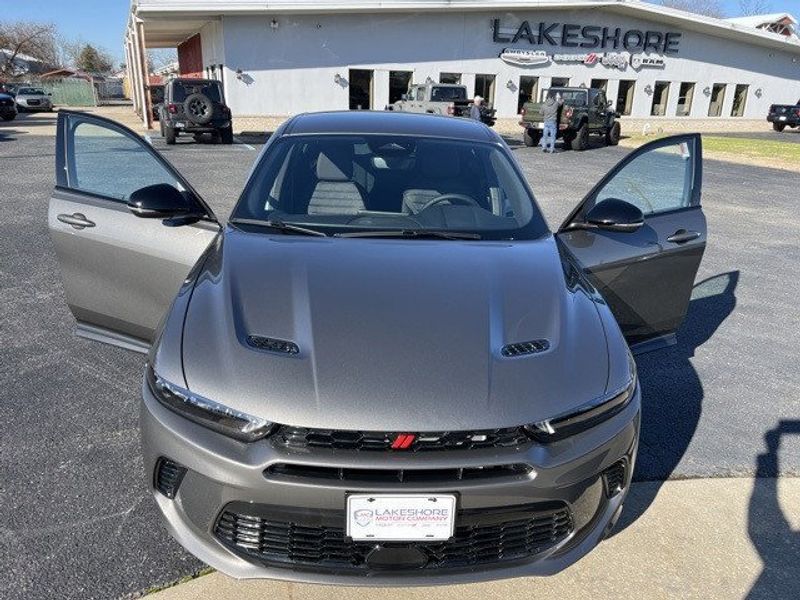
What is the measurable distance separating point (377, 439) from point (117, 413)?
2.09 metres

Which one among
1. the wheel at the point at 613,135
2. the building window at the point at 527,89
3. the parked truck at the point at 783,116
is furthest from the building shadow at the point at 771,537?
the parked truck at the point at 783,116

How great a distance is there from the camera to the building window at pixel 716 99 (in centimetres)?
3397

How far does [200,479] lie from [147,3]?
23132 millimetres

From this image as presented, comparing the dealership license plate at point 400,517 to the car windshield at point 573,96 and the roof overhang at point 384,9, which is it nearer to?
the car windshield at point 573,96

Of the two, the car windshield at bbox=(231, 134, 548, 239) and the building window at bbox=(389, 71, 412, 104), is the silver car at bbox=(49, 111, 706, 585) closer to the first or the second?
the car windshield at bbox=(231, 134, 548, 239)

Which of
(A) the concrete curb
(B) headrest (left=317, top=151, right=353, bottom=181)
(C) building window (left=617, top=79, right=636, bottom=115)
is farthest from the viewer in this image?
(C) building window (left=617, top=79, right=636, bottom=115)

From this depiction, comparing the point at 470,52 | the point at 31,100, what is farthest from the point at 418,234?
the point at 31,100

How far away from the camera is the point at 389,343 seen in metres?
1.92

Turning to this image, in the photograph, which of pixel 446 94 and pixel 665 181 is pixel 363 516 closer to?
pixel 665 181

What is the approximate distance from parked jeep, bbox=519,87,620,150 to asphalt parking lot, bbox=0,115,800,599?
43.9 ft

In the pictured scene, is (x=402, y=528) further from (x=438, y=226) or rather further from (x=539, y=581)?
(x=438, y=226)

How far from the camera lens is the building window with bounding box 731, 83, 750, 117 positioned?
34.7m

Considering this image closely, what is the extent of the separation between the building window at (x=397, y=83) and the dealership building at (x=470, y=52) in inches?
1.8

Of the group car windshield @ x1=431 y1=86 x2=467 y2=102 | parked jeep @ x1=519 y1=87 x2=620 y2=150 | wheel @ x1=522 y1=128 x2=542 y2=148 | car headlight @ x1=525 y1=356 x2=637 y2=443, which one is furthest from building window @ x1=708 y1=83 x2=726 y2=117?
car headlight @ x1=525 y1=356 x2=637 y2=443
